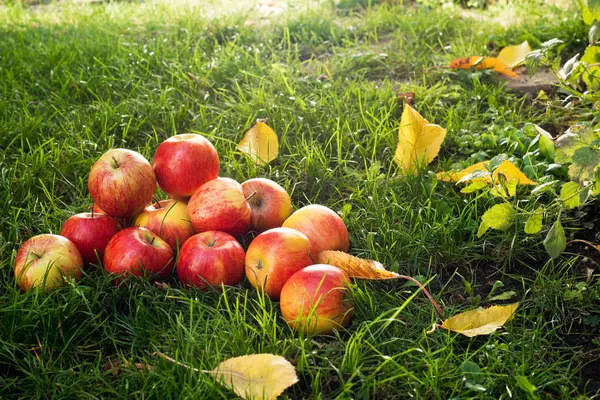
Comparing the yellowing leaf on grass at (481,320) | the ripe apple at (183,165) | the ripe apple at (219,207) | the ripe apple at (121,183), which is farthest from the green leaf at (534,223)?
the ripe apple at (121,183)

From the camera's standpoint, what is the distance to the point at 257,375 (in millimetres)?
1864

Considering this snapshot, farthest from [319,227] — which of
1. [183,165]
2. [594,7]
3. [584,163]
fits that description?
[594,7]

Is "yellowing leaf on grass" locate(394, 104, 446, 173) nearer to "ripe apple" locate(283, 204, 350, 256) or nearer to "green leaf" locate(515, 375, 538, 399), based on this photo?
"ripe apple" locate(283, 204, 350, 256)

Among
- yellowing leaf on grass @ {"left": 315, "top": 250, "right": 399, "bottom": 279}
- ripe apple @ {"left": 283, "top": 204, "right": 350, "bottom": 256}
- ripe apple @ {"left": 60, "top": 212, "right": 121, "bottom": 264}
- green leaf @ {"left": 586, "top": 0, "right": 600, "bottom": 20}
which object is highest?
green leaf @ {"left": 586, "top": 0, "right": 600, "bottom": 20}

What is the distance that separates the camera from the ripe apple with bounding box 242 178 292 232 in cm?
251

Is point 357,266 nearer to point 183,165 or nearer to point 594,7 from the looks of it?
point 183,165

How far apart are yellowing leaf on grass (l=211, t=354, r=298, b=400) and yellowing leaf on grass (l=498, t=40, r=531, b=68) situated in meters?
2.61

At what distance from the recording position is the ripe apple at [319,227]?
236 cm

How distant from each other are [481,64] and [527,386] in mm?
2381

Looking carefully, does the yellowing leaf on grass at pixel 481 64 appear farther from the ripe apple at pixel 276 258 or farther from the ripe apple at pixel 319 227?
the ripe apple at pixel 276 258

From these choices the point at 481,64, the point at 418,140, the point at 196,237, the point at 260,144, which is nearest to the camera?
the point at 196,237

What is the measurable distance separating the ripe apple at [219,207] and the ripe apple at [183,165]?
0.28 feet

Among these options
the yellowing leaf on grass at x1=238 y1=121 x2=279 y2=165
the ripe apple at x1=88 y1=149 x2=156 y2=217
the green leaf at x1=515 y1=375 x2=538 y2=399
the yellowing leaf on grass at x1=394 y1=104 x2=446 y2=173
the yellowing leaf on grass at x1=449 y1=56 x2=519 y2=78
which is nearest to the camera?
the green leaf at x1=515 y1=375 x2=538 y2=399

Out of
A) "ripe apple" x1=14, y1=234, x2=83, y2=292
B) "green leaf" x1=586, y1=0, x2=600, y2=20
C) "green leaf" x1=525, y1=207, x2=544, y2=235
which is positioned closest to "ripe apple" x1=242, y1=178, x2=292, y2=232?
"ripe apple" x1=14, y1=234, x2=83, y2=292
